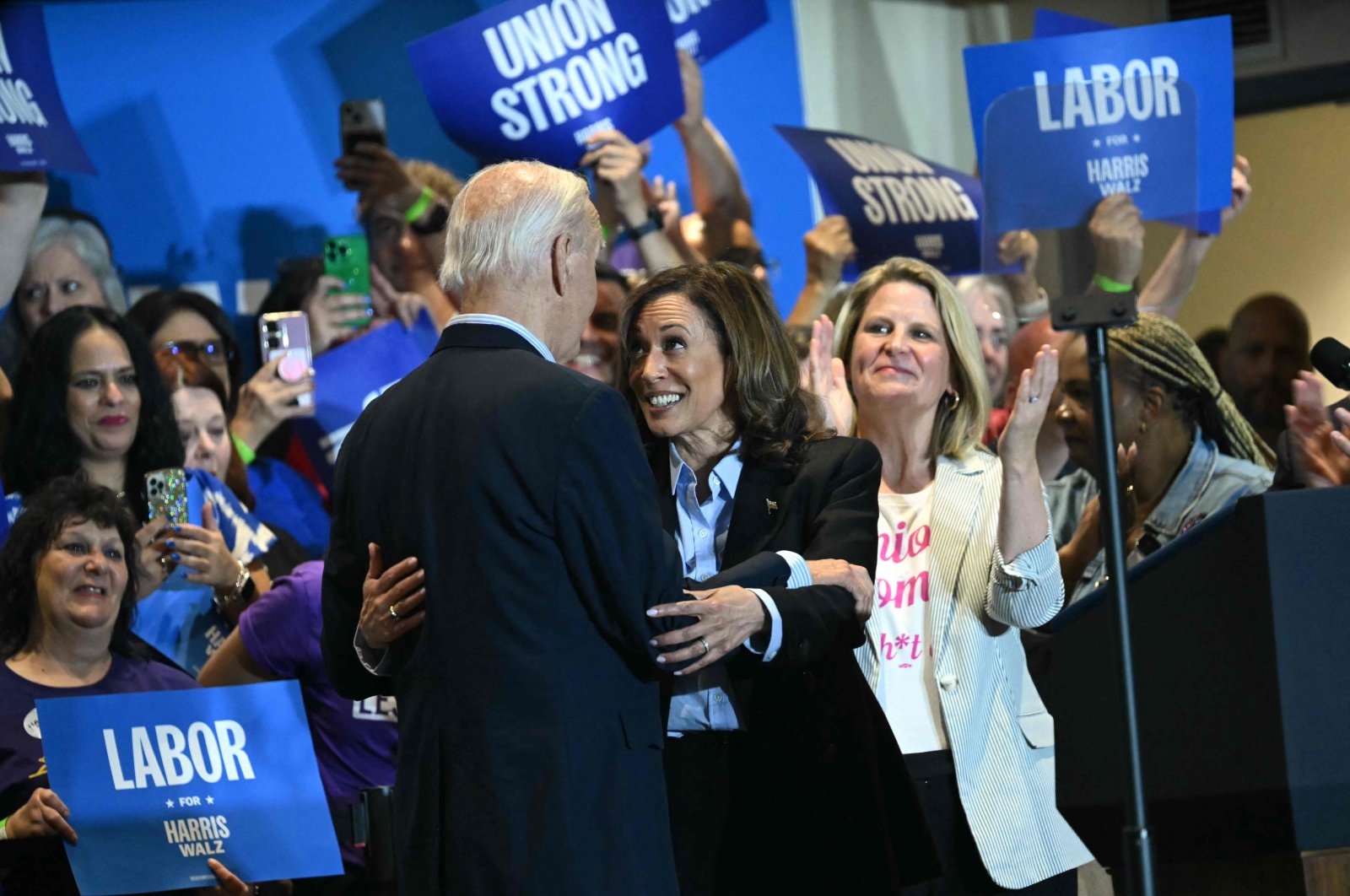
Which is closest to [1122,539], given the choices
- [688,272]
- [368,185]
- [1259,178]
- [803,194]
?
[688,272]

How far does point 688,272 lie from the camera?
2.53 m

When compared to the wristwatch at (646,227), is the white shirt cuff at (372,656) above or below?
below

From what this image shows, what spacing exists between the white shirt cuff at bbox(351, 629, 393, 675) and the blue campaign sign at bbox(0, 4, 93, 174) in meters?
2.26

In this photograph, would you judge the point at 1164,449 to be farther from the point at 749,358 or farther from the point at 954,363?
the point at 749,358

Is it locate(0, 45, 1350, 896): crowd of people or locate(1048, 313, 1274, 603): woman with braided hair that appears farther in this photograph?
locate(1048, 313, 1274, 603): woman with braided hair

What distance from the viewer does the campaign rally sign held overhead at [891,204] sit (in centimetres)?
460

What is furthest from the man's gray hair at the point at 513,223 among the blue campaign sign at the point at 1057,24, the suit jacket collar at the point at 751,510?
the blue campaign sign at the point at 1057,24

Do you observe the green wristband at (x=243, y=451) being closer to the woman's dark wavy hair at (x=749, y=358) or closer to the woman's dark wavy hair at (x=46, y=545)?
the woman's dark wavy hair at (x=46, y=545)

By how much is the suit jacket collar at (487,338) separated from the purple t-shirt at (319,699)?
1139mm

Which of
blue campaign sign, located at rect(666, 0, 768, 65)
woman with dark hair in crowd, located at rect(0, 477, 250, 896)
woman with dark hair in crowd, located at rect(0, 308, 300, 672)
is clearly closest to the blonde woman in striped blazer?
woman with dark hair in crowd, located at rect(0, 477, 250, 896)

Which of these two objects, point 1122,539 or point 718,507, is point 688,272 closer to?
point 718,507

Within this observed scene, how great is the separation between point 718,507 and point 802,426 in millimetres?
197

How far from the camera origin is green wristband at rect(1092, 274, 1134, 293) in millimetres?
1930

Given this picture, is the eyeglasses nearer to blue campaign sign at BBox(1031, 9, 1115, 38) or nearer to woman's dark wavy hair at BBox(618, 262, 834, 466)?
woman's dark wavy hair at BBox(618, 262, 834, 466)
